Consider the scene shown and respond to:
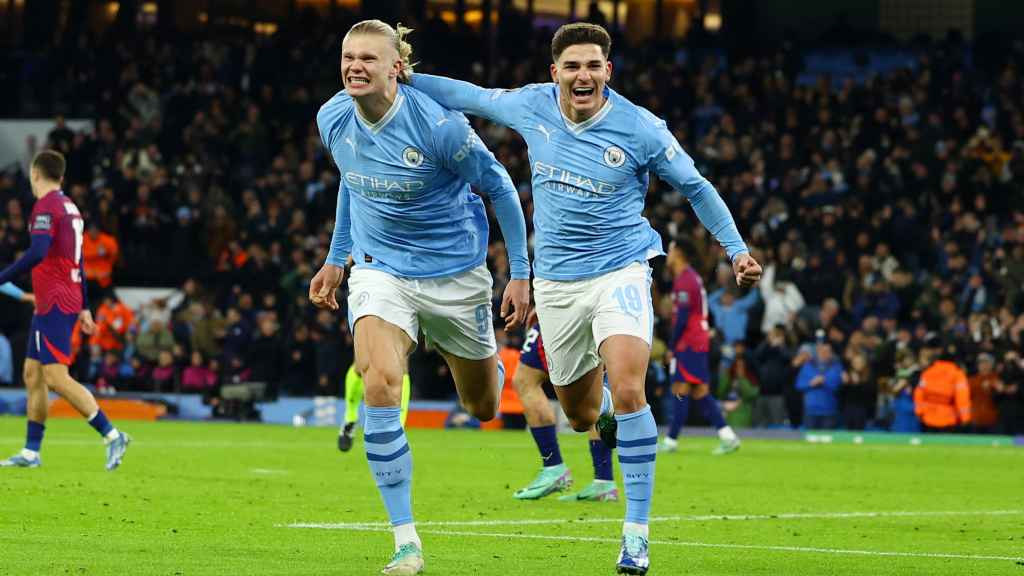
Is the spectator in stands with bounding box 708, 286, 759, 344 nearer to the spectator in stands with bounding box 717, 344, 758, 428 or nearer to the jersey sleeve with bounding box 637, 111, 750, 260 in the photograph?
the spectator in stands with bounding box 717, 344, 758, 428

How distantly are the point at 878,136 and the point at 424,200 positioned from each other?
21.8 m

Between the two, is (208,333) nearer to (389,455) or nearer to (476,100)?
(476,100)

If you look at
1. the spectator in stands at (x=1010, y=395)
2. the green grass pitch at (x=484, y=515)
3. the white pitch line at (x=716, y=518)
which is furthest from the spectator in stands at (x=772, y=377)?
the white pitch line at (x=716, y=518)

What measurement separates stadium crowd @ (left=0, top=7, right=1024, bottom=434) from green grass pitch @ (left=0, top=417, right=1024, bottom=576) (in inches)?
245

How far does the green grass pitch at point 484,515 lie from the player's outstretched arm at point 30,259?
5.00 feet

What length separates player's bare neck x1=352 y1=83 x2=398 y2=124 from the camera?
8.86m

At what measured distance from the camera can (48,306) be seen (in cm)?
1453

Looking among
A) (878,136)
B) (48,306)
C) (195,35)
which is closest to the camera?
(48,306)

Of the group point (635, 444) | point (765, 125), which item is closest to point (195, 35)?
point (765, 125)

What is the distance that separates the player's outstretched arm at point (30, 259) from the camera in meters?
13.7

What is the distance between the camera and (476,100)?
9.10m

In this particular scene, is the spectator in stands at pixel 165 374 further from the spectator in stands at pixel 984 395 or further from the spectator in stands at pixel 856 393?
the spectator in stands at pixel 984 395

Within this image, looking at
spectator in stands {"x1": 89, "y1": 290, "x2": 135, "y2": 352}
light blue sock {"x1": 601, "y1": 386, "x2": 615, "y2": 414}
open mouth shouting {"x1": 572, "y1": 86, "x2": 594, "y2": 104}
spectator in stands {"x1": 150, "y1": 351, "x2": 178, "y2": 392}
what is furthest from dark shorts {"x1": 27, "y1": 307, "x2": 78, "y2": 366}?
spectator in stands {"x1": 89, "y1": 290, "x2": 135, "y2": 352}

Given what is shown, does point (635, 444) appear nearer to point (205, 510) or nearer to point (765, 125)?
point (205, 510)
